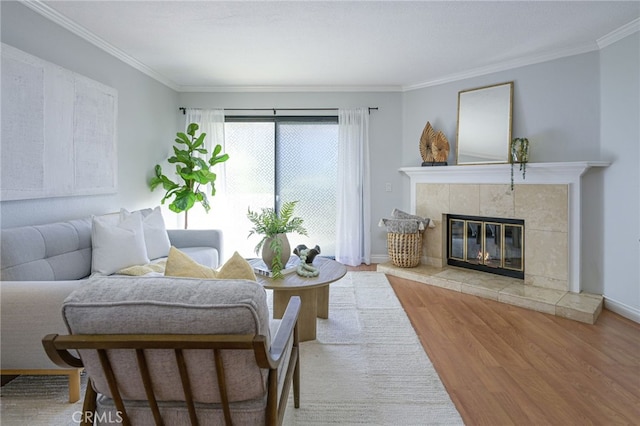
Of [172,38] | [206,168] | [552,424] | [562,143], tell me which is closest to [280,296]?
[552,424]

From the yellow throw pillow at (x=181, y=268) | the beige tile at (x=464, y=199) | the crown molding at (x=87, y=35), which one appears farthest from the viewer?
the beige tile at (x=464, y=199)

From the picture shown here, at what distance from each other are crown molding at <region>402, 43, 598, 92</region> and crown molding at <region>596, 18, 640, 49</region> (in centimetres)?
9

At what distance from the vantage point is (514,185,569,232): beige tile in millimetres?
3398

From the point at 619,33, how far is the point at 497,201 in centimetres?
181

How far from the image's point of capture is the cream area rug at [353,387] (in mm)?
1725

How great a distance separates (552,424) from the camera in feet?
5.49

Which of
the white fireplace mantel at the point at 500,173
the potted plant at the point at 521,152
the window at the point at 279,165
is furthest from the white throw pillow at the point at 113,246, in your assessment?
the potted plant at the point at 521,152

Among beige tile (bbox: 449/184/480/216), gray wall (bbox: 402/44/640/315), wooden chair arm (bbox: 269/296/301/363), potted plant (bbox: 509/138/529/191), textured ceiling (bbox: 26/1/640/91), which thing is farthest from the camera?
beige tile (bbox: 449/184/480/216)

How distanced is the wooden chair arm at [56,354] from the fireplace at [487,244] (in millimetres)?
4019

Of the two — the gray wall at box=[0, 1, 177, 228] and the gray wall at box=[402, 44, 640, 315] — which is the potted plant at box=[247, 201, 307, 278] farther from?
the gray wall at box=[402, 44, 640, 315]

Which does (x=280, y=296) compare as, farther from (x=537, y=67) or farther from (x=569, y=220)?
(x=537, y=67)

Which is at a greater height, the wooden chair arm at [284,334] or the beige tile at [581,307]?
the wooden chair arm at [284,334]

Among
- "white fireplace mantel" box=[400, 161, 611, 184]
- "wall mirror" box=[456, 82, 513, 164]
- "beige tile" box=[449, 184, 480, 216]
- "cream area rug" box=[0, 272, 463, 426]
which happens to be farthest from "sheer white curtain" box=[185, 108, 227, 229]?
"wall mirror" box=[456, 82, 513, 164]

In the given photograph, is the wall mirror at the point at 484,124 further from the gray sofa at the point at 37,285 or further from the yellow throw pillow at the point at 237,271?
the gray sofa at the point at 37,285
